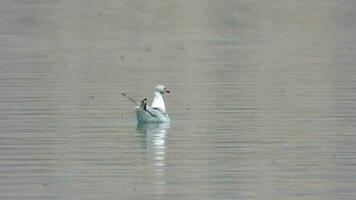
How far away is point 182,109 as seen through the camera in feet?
66.3

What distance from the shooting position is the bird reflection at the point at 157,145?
559 inches

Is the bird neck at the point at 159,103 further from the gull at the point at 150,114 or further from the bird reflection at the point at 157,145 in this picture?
the bird reflection at the point at 157,145

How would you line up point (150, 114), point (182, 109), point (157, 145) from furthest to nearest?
1. point (182, 109)
2. point (150, 114)
3. point (157, 145)

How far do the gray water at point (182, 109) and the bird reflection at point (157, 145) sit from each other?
0.9 inches

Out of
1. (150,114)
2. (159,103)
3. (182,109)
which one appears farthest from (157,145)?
(182,109)

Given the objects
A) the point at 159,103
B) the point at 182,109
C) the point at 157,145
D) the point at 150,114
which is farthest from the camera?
the point at 182,109

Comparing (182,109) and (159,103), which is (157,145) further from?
(182,109)

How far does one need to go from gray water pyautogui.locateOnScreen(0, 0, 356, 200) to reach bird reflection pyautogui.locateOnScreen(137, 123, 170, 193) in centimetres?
2

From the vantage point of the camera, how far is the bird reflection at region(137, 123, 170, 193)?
46.6 ft

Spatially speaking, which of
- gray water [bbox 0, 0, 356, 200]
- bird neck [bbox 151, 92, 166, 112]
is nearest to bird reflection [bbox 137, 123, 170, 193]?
gray water [bbox 0, 0, 356, 200]

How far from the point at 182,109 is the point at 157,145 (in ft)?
11.6

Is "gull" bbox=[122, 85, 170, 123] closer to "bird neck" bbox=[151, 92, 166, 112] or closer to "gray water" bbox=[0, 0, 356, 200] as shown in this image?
"bird neck" bbox=[151, 92, 166, 112]

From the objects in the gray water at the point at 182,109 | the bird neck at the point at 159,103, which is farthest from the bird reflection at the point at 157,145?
the bird neck at the point at 159,103

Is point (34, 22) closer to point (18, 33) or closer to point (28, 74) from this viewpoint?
point (18, 33)
